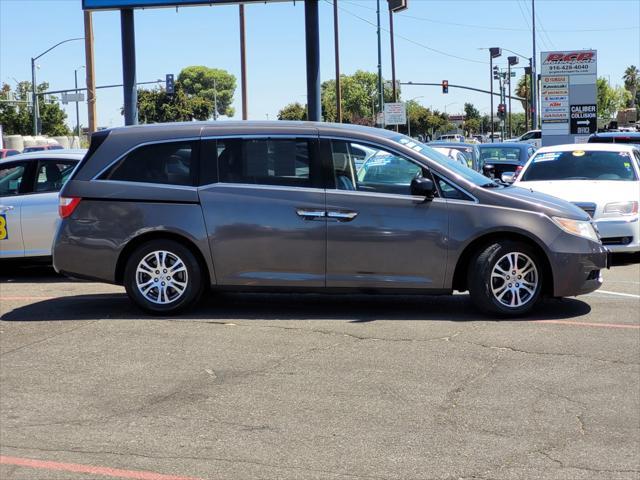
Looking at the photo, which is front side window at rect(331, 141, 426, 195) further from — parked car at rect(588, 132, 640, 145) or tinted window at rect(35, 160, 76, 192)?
parked car at rect(588, 132, 640, 145)

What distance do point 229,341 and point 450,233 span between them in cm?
220

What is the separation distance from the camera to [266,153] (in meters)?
8.30

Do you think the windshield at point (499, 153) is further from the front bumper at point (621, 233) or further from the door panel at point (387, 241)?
the door panel at point (387, 241)

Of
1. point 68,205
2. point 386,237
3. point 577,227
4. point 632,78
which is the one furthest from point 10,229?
point 632,78

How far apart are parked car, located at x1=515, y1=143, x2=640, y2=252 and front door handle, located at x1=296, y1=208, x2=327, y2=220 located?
17.4 feet

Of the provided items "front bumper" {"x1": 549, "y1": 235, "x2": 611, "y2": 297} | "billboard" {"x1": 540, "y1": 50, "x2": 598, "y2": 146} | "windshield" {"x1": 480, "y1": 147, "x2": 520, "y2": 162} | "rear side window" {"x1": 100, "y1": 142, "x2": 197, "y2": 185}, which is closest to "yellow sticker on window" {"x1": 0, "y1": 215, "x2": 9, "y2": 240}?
"rear side window" {"x1": 100, "y1": 142, "x2": 197, "y2": 185}

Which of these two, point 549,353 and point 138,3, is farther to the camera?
point 138,3

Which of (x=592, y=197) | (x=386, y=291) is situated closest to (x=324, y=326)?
(x=386, y=291)

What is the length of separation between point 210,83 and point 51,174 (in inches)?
6928

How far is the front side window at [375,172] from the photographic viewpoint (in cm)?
819

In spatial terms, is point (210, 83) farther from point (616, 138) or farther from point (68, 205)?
point (68, 205)

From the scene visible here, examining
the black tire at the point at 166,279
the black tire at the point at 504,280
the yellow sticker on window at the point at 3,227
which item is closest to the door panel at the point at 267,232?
the black tire at the point at 166,279

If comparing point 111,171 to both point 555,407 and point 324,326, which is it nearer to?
point 324,326

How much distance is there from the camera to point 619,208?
12086 millimetres
